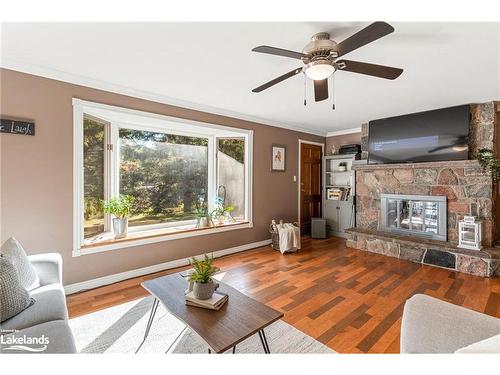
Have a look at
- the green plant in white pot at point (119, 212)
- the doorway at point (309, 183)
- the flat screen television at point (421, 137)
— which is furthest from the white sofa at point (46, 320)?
the flat screen television at point (421, 137)

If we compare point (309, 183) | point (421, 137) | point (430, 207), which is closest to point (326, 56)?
point (421, 137)

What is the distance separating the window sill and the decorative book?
5.73ft

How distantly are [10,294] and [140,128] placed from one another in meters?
2.51

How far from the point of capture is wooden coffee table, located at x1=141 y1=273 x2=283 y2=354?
3.96ft

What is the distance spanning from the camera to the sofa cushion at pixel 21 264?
1665 millimetres

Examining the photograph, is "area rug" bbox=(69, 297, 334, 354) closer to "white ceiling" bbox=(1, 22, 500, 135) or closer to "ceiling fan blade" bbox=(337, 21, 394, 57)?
"ceiling fan blade" bbox=(337, 21, 394, 57)

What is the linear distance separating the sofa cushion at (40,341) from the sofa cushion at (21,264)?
1.75 ft

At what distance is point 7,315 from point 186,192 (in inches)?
104

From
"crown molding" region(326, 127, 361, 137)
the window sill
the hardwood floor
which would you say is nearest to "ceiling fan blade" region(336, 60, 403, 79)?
the hardwood floor

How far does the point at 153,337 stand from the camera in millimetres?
1853

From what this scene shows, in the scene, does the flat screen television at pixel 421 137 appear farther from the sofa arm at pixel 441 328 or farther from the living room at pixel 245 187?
the sofa arm at pixel 441 328
